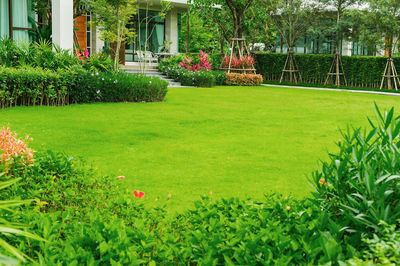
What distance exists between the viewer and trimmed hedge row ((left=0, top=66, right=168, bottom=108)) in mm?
10369

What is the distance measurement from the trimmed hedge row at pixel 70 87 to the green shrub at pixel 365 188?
888 centimetres

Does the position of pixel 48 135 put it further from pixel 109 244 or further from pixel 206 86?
pixel 206 86

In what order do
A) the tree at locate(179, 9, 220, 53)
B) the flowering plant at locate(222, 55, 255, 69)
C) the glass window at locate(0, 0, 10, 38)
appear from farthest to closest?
1. the tree at locate(179, 9, 220, 53)
2. the flowering plant at locate(222, 55, 255, 69)
3. the glass window at locate(0, 0, 10, 38)

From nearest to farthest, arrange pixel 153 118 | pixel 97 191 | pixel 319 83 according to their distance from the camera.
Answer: pixel 97 191 < pixel 153 118 < pixel 319 83

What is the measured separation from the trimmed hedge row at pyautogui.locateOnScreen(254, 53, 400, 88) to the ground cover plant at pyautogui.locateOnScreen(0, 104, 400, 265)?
20627 millimetres

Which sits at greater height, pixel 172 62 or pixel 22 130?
pixel 172 62

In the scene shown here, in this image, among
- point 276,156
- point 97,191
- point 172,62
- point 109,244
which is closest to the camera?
point 109,244

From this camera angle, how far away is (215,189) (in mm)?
4848

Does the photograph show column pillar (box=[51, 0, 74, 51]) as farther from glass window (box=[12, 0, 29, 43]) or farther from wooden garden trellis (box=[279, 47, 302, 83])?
wooden garden trellis (box=[279, 47, 302, 83])

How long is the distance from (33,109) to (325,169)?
8606mm

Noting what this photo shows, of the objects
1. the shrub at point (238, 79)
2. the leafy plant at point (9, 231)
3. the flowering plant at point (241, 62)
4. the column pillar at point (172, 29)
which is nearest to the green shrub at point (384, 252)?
the leafy plant at point (9, 231)

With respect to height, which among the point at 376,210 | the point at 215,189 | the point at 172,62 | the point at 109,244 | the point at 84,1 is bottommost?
the point at 215,189

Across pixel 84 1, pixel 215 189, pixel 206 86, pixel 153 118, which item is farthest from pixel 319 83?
pixel 215 189

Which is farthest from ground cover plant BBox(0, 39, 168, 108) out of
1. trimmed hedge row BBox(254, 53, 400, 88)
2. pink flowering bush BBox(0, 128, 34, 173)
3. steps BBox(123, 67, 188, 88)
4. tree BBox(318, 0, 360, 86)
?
trimmed hedge row BBox(254, 53, 400, 88)
